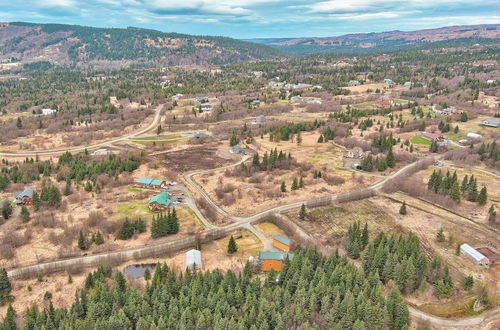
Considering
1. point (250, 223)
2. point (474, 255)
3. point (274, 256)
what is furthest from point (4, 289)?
point (474, 255)

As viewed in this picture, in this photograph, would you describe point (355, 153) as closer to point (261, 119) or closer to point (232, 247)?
point (261, 119)

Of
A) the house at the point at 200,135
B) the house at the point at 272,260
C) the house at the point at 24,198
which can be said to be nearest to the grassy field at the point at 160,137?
the house at the point at 200,135

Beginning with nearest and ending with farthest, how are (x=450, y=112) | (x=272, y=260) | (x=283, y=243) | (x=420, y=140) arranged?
(x=272, y=260) → (x=283, y=243) → (x=420, y=140) → (x=450, y=112)

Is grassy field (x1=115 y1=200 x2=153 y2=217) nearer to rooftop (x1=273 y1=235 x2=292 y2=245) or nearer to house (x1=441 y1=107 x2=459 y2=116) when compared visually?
rooftop (x1=273 y1=235 x2=292 y2=245)

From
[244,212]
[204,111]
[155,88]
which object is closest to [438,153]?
[244,212]

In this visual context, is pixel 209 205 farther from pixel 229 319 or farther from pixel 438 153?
pixel 438 153

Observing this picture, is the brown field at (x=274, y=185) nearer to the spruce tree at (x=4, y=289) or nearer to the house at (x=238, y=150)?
the house at (x=238, y=150)
